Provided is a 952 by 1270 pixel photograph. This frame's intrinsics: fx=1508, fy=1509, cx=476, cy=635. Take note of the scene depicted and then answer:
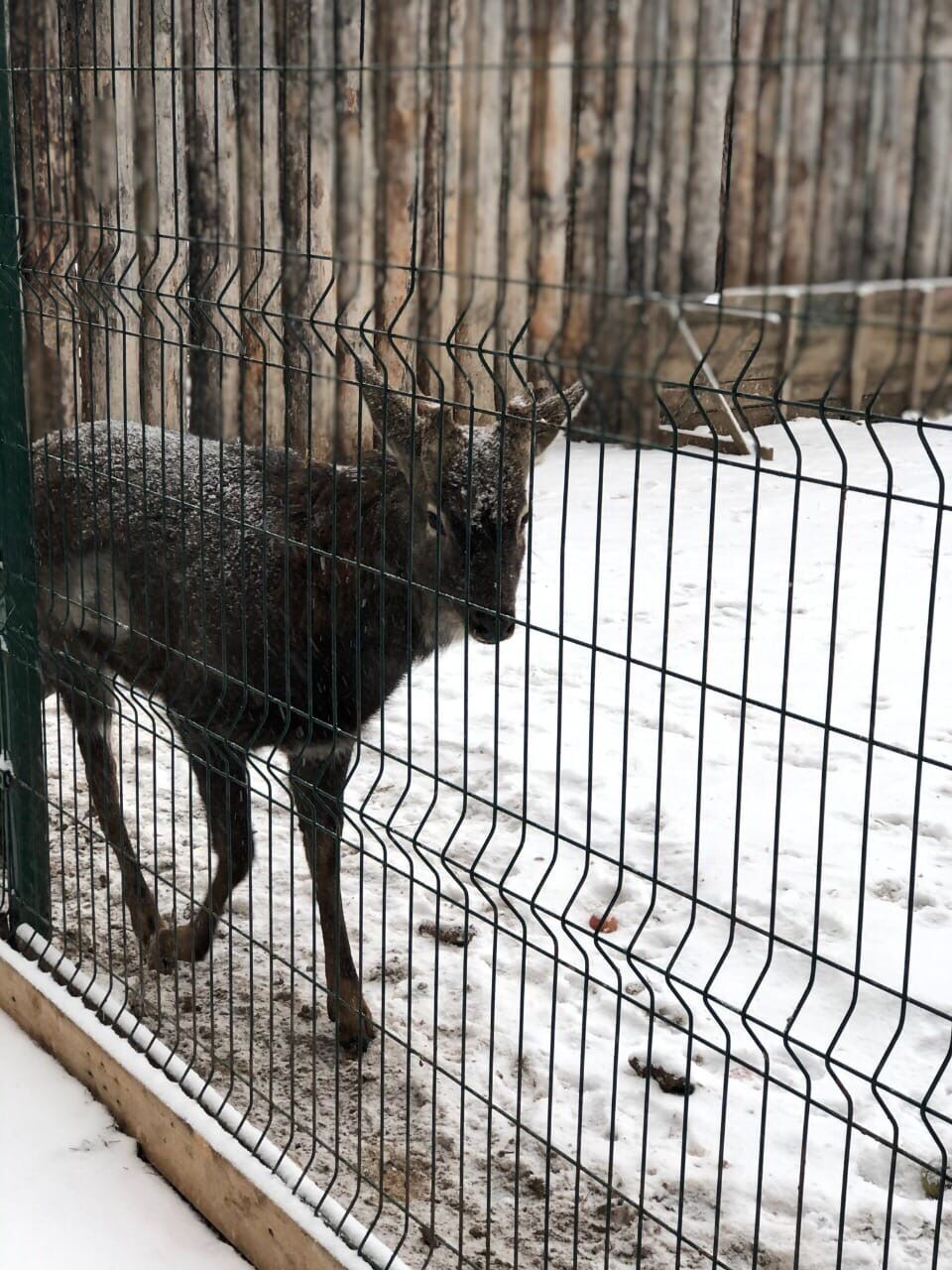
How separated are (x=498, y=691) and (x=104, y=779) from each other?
241 cm

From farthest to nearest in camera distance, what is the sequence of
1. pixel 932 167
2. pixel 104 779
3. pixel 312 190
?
1. pixel 312 190
2. pixel 104 779
3. pixel 932 167

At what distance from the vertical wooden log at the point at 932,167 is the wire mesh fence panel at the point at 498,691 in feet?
0.06

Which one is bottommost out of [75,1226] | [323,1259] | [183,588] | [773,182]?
[75,1226]

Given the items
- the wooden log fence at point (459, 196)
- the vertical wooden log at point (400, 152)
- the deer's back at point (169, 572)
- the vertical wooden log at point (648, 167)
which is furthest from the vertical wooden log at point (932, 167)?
the vertical wooden log at point (400, 152)

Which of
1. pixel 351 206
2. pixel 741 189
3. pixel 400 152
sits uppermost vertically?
pixel 400 152

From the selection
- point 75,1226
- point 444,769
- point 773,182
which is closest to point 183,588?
point 75,1226

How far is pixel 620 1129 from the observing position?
12.8 feet

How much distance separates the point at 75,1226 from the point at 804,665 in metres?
4.64

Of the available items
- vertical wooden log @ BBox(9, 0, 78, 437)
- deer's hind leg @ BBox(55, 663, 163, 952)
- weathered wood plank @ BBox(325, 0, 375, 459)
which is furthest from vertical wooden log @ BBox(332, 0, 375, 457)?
deer's hind leg @ BBox(55, 663, 163, 952)

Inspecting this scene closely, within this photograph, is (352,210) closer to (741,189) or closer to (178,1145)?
(741,189)

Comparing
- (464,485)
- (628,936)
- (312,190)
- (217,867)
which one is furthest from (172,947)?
(312,190)

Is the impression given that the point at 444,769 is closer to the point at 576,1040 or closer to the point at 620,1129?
the point at 576,1040

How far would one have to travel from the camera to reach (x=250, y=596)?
14.3ft

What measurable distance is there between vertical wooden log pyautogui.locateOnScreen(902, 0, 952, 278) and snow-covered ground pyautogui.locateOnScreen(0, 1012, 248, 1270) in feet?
8.75
